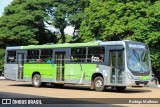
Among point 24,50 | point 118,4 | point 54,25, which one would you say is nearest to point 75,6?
point 54,25

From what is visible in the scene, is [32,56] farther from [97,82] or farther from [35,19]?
[35,19]

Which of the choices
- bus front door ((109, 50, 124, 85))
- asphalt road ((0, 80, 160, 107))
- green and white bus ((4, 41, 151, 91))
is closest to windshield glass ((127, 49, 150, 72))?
green and white bus ((4, 41, 151, 91))

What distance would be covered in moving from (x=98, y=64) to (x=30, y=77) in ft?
22.2

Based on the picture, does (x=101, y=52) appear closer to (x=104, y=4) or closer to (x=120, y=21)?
(x=120, y=21)

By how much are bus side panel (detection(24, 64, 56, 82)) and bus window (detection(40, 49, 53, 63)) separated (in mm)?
355

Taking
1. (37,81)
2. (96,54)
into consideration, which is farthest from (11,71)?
(96,54)

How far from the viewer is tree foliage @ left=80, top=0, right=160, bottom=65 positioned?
113 feet

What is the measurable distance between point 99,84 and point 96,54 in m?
1.82

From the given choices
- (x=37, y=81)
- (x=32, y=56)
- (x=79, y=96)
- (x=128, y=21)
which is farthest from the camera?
(x=128, y=21)

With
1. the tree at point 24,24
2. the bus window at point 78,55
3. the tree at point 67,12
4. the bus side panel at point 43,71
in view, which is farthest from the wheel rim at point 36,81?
the tree at point 67,12

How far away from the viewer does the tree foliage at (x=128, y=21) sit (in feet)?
113

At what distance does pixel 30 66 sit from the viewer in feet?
96.4

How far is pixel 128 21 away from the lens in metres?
35.6

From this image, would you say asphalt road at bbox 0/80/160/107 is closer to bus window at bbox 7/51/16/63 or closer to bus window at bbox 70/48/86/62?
bus window at bbox 70/48/86/62
